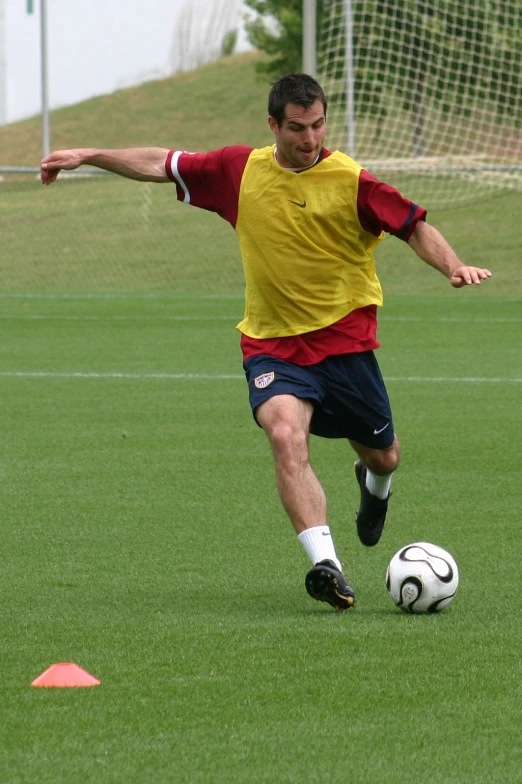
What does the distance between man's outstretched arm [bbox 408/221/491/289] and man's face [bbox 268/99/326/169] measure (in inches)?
20.2

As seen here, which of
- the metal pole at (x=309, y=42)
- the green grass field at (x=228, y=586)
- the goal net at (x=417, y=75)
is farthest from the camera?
the goal net at (x=417, y=75)

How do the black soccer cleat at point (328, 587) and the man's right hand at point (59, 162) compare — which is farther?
the man's right hand at point (59, 162)

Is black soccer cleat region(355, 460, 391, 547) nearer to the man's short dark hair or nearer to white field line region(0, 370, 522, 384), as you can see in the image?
the man's short dark hair

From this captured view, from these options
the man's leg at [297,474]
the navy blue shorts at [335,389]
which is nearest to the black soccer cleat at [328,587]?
the man's leg at [297,474]

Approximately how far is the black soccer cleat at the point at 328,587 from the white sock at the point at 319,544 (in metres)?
0.09

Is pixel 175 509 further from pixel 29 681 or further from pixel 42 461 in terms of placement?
pixel 29 681

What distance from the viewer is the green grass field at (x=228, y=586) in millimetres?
3729

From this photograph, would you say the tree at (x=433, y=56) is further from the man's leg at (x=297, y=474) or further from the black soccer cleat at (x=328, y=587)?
the black soccer cleat at (x=328, y=587)

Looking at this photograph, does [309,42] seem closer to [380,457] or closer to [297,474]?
[380,457]

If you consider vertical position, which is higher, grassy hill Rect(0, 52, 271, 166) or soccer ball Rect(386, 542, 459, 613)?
soccer ball Rect(386, 542, 459, 613)

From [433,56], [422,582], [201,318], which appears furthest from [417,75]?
[422,582]

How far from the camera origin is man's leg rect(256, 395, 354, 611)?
212 inches

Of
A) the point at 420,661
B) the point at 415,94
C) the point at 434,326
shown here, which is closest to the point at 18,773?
the point at 420,661

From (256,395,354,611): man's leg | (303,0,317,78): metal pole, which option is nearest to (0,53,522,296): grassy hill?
(303,0,317,78): metal pole
